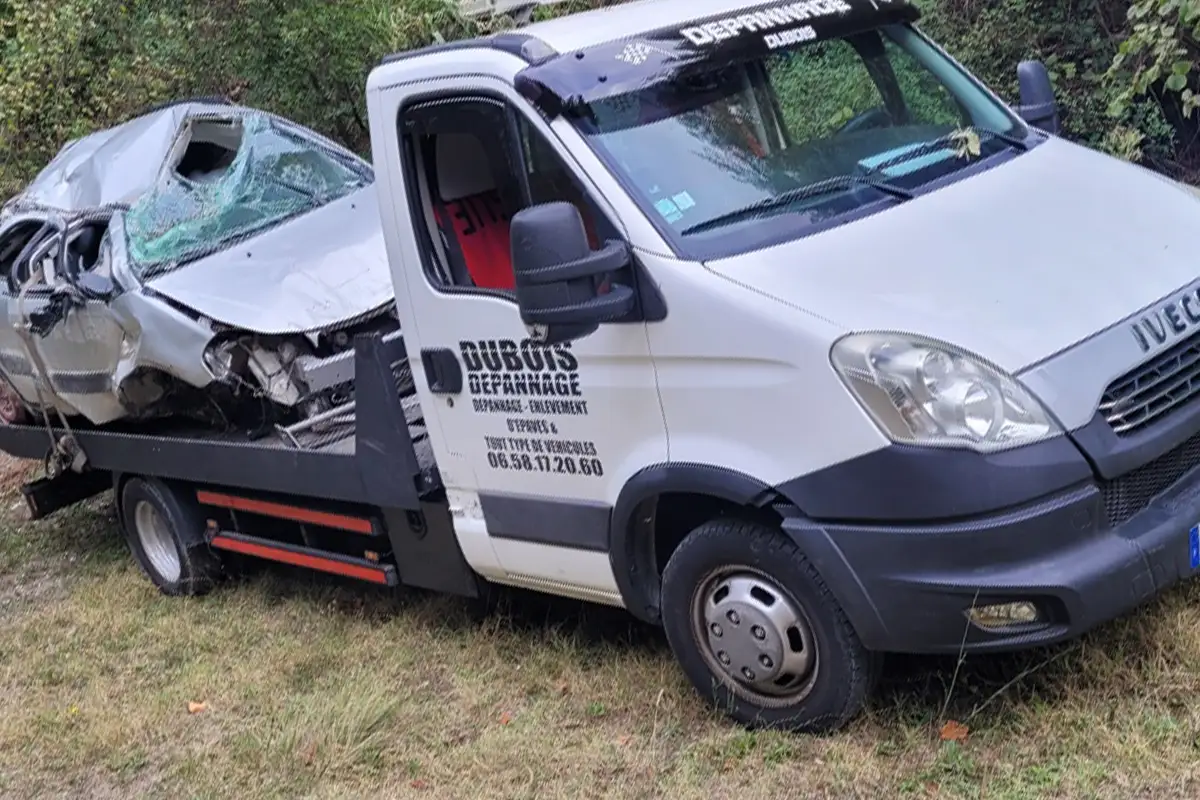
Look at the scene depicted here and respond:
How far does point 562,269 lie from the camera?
400 centimetres

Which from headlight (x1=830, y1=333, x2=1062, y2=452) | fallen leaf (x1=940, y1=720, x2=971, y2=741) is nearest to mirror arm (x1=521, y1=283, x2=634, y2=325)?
headlight (x1=830, y1=333, x2=1062, y2=452)

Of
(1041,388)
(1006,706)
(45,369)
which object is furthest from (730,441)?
(45,369)

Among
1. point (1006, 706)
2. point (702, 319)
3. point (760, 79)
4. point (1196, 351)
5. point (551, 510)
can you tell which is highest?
point (760, 79)

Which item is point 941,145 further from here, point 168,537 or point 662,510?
point 168,537

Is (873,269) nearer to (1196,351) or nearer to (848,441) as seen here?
(848,441)

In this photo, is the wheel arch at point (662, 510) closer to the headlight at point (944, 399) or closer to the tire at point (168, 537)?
the headlight at point (944, 399)

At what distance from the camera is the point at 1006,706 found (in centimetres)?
424

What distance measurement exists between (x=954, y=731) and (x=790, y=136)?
1.95 meters

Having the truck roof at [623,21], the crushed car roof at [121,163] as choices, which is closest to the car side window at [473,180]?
the truck roof at [623,21]

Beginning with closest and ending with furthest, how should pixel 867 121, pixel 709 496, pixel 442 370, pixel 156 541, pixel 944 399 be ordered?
pixel 944 399 → pixel 709 496 → pixel 867 121 → pixel 442 370 → pixel 156 541

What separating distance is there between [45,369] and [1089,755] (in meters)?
5.67

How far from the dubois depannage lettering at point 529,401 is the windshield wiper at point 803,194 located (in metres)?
0.61

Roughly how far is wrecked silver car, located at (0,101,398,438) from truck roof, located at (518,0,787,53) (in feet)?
6.70

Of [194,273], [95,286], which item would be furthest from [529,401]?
[95,286]
